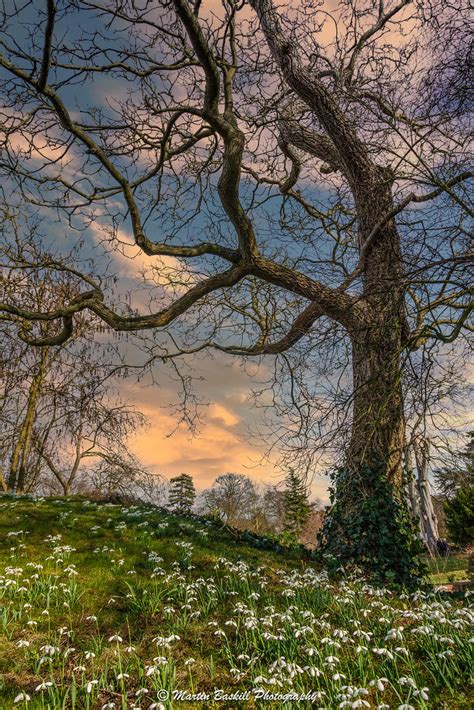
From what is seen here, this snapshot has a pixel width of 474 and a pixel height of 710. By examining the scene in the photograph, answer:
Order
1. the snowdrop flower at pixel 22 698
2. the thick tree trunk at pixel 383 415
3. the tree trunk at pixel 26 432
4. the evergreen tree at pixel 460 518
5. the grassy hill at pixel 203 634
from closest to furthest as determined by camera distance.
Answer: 1. the snowdrop flower at pixel 22 698
2. the grassy hill at pixel 203 634
3. the thick tree trunk at pixel 383 415
4. the tree trunk at pixel 26 432
5. the evergreen tree at pixel 460 518

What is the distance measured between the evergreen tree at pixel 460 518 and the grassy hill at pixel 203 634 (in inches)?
624

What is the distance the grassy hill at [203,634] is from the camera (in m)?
3.33

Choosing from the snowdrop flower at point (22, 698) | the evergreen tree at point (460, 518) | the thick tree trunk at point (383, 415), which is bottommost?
the snowdrop flower at point (22, 698)

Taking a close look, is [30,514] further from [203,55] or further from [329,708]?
[203,55]

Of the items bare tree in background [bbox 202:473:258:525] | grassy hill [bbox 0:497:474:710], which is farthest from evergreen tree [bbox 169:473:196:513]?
grassy hill [bbox 0:497:474:710]

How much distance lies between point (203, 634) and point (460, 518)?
20.1 metres

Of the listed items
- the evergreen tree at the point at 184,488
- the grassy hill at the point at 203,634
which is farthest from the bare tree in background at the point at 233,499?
the grassy hill at the point at 203,634

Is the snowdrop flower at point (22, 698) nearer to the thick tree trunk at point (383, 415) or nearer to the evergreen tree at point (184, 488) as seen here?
the thick tree trunk at point (383, 415)

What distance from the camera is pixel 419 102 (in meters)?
6.25

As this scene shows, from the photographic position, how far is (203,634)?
440 centimetres

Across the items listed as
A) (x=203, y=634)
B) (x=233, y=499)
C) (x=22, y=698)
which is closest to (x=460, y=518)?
(x=233, y=499)

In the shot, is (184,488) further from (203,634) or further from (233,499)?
(203,634)

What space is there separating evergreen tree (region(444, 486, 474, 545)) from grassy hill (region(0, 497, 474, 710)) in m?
15.8

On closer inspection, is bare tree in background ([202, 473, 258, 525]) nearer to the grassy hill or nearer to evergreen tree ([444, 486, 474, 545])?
evergreen tree ([444, 486, 474, 545])
